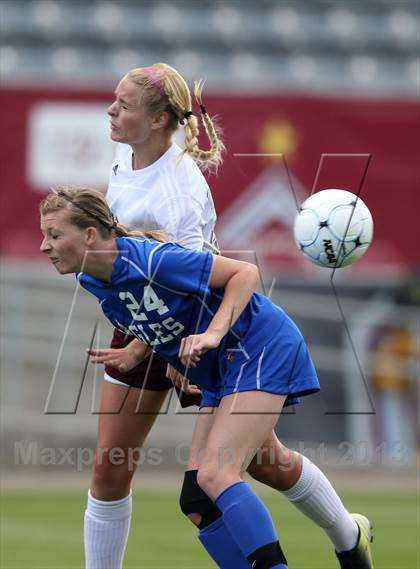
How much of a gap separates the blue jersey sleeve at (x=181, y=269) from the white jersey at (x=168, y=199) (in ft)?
0.86

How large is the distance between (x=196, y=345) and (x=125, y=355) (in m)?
0.47

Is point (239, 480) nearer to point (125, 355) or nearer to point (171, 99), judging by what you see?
point (125, 355)

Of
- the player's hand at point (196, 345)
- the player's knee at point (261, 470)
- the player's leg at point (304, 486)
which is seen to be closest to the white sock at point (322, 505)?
the player's leg at point (304, 486)

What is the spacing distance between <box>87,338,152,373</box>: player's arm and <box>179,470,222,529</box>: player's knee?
0.39 metres

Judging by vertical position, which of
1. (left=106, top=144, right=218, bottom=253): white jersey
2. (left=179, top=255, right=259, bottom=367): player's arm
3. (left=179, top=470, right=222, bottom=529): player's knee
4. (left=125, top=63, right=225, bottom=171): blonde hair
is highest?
(left=125, top=63, right=225, bottom=171): blonde hair

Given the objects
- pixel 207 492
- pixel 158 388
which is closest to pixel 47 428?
pixel 158 388

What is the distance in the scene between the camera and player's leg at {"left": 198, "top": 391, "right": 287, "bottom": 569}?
3039 millimetres

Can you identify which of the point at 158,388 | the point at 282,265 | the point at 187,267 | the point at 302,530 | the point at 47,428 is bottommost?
the point at 47,428

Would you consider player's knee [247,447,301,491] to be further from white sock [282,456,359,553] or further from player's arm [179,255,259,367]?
player's arm [179,255,259,367]

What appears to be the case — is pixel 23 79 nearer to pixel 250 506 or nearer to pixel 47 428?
pixel 47 428

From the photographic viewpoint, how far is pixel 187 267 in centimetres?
316

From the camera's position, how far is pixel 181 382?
3422mm

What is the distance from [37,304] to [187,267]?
217 inches

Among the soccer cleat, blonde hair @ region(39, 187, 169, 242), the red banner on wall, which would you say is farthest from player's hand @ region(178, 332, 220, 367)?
the red banner on wall
